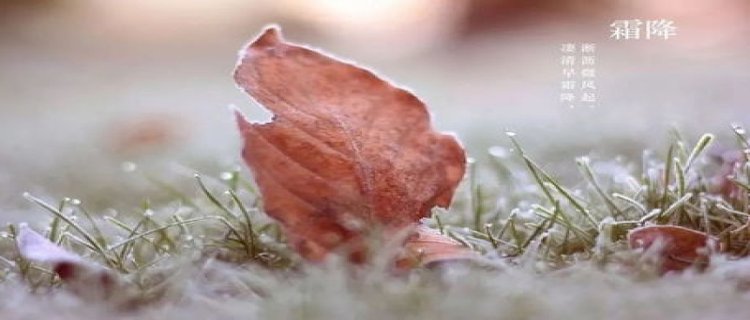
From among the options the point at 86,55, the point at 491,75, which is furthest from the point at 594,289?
the point at 86,55

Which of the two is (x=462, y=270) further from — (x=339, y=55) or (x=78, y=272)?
(x=339, y=55)

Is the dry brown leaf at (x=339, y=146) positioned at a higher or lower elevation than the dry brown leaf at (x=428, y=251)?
higher

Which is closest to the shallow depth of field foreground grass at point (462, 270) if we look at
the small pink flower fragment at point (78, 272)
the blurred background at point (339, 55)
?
the small pink flower fragment at point (78, 272)

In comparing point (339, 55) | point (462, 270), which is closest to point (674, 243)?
point (462, 270)

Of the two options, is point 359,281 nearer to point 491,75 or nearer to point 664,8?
point 664,8

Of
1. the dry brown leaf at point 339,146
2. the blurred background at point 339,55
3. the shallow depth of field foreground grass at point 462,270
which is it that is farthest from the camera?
the blurred background at point 339,55

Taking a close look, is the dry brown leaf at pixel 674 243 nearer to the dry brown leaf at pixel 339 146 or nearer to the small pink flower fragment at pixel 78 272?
the dry brown leaf at pixel 339 146

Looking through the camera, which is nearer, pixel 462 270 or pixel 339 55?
pixel 462 270
